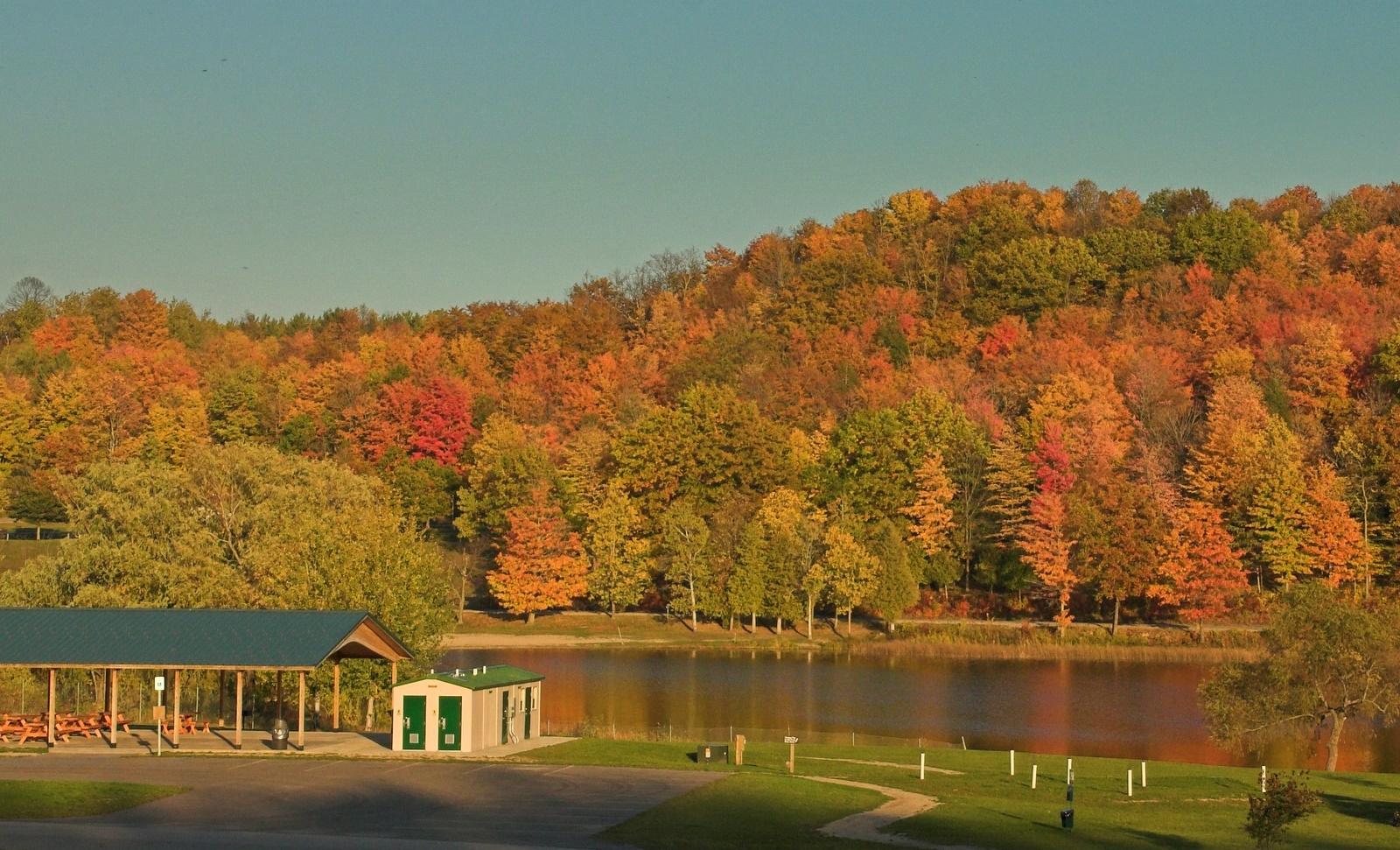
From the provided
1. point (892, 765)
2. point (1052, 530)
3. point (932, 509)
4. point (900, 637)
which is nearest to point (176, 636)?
point (892, 765)

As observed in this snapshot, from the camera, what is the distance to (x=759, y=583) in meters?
83.6

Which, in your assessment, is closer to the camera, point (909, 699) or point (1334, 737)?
point (1334, 737)

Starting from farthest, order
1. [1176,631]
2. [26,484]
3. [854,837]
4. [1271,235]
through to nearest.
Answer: [1271,235] → [26,484] → [1176,631] → [854,837]

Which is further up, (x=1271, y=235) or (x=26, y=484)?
(x=1271, y=235)

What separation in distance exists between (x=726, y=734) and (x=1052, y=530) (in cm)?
3977

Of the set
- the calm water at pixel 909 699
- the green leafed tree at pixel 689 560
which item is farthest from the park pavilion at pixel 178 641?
the green leafed tree at pixel 689 560

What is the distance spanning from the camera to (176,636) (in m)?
39.2

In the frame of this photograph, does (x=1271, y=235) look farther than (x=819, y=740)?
Yes


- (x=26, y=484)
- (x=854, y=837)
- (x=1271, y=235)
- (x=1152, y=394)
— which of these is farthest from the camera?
(x=1271, y=235)

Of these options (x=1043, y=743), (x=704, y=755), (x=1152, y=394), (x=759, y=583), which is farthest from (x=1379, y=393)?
(x=704, y=755)

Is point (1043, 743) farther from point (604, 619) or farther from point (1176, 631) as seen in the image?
point (604, 619)

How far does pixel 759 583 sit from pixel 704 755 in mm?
45915

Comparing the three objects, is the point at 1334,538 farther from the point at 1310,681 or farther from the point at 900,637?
the point at 1310,681

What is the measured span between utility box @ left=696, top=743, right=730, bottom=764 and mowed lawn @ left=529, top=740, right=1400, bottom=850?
56cm
